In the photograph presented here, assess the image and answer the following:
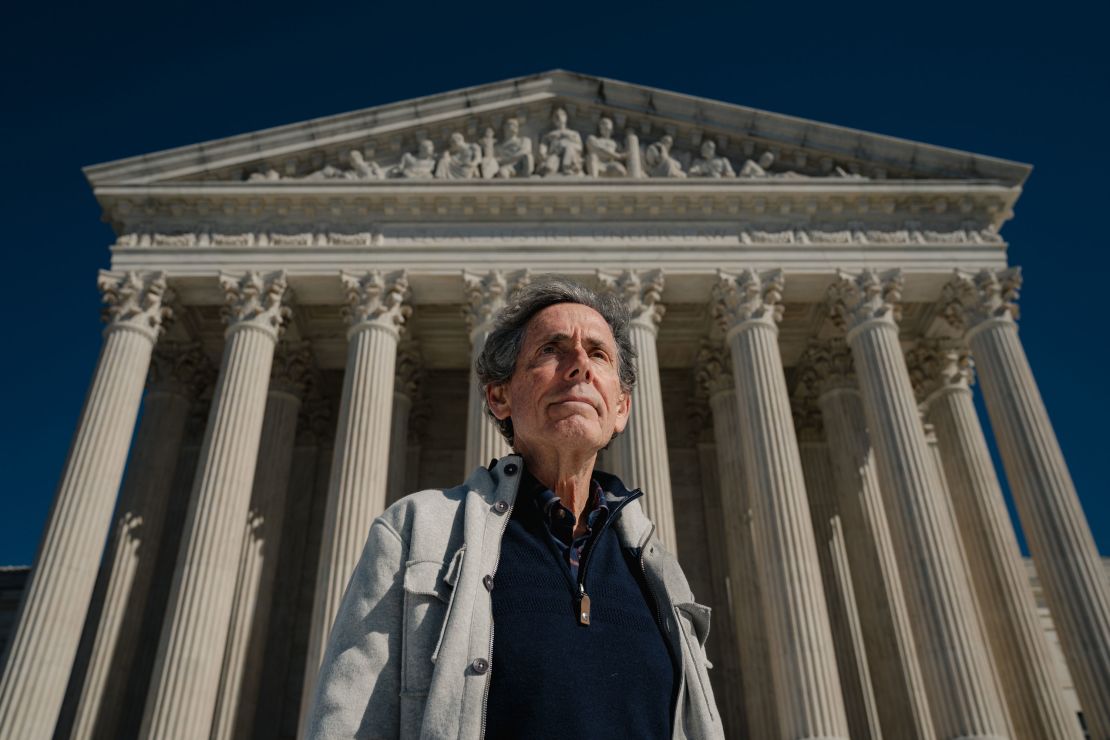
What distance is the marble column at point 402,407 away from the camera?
26547mm

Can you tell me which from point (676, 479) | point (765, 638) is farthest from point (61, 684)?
point (676, 479)

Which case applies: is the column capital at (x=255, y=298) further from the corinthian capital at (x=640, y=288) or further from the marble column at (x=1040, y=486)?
the marble column at (x=1040, y=486)

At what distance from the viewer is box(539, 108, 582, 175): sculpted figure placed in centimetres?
2606

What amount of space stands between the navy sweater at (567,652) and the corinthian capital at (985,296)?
76.2 feet

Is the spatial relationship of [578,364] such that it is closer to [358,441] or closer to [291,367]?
[358,441]

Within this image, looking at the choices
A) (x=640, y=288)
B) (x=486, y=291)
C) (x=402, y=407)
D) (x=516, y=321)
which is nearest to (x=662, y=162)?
(x=640, y=288)

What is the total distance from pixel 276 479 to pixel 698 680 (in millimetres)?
24186

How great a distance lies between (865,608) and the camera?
82.7ft

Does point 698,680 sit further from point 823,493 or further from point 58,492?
point 823,493

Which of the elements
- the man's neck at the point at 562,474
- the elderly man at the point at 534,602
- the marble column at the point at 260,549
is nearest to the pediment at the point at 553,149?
the marble column at the point at 260,549

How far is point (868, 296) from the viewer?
24.1 metres

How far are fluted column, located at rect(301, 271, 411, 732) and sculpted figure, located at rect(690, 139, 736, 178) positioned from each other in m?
9.39

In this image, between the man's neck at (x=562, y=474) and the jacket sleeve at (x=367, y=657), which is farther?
the man's neck at (x=562, y=474)

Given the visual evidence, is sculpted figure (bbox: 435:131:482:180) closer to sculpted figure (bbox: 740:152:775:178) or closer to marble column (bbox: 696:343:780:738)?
sculpted figure (bbox: 740:152:775:178)
